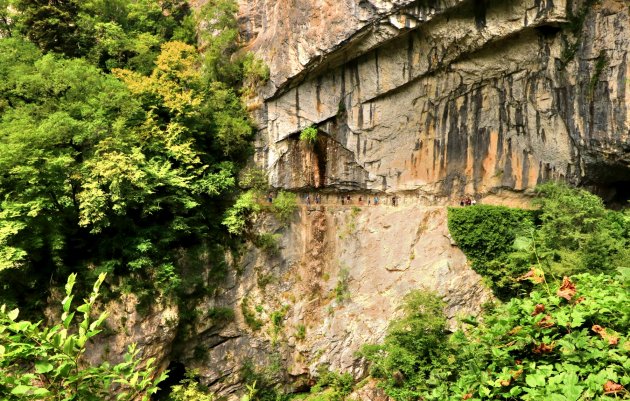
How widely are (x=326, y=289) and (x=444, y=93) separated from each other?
9.37 meters

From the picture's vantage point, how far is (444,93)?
53.9 ft

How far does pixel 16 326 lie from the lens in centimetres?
177

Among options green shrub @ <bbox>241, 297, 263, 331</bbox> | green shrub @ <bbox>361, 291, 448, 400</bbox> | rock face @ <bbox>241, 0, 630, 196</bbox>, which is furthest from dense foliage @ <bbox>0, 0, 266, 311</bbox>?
green shrub @ <bbox>361, 291, 448, 400</bbox>

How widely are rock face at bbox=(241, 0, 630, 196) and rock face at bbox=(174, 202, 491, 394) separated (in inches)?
72.9

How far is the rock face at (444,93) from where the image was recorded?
44.7ft

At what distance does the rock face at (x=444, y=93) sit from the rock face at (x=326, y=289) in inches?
72.9

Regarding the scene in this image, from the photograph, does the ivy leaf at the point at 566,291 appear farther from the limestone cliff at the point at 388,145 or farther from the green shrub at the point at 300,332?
the green shrub at the point at 300,332

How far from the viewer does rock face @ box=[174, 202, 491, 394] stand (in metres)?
15.2

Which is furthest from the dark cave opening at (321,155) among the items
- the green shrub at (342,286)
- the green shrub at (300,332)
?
the green shrub at (300,332)

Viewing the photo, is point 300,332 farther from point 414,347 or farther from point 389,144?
point 389,144

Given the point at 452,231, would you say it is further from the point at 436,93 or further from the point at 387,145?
the point at 436,93

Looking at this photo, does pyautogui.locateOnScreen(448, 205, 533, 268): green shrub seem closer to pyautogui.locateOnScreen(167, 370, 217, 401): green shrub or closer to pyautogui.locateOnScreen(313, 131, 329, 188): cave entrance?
pyautogui.locateOnScreen(313, 131, 329, 188): cave entrance

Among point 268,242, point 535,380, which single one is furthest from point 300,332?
point 535,380

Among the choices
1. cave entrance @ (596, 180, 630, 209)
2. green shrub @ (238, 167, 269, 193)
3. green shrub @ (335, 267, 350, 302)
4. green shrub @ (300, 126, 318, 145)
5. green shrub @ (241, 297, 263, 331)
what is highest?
green shrub @ (300, 126, 318, 145)
